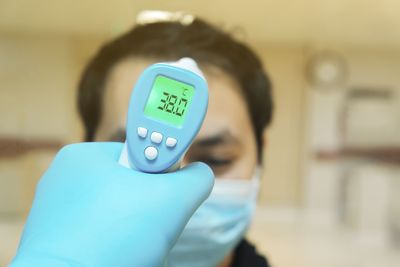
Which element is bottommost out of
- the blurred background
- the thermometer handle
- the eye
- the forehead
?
the blurred background

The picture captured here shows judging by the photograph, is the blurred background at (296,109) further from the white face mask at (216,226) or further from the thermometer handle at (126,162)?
the thermometer handle at (126,162)

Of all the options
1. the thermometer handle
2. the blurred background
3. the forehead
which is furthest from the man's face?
the blurred background

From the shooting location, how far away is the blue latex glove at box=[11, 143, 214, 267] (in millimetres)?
319

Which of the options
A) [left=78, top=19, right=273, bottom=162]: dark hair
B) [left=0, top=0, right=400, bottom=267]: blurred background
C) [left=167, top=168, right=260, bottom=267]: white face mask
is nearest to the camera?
[left=167, top=168, right=260, bottom=267]: white face mask

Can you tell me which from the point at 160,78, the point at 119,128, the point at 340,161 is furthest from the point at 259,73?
the point at 340,161

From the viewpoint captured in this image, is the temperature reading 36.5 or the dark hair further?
the dark hair

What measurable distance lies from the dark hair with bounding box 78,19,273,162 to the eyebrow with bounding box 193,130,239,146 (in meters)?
0.09

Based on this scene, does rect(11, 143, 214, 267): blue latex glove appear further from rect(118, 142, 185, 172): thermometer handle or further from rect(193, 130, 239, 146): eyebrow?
rect(193, 130, 239, 146): eyebrow

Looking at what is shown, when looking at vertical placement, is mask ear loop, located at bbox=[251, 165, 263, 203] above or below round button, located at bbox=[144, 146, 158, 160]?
below

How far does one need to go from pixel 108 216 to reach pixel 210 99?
355 millimetres

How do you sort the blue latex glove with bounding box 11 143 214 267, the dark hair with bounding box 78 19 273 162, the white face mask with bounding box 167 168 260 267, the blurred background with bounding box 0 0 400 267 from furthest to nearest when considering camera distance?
the blurred background with bounding box 0 0 400 267
the dark hair with bounding box 78 19 273 162
the white face mask with bounding box 167 168 260 267
the blue latex glove with bounding box 11 143 214 267


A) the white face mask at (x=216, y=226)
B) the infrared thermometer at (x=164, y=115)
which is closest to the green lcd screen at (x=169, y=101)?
the infrared thermometer at (x=164, y=115)

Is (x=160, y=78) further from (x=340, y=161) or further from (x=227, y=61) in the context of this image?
(x=340, y=161)

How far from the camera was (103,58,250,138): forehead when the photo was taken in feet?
2.14
